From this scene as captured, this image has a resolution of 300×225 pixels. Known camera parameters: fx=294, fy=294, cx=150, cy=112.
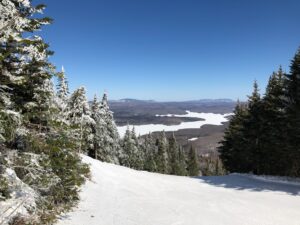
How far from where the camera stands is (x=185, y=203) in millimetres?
17031

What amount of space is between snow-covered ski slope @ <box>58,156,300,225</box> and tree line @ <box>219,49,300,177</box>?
530 cm

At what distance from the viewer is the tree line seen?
26625mm

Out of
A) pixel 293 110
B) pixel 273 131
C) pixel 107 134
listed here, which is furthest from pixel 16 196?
pixel 107 134

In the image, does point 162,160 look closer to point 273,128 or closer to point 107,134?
point 107,134

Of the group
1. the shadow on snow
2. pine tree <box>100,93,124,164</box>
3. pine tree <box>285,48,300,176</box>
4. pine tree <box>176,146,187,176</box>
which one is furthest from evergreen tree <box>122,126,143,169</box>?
pine tree <box>285,48,300,176</box>

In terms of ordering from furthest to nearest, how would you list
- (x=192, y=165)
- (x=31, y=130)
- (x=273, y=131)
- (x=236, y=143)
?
(x=192, y=165) → (x=236, y=143) → (x=273, y=131) → (x=31, y=130)

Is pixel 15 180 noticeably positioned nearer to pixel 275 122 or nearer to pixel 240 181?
pixel 240 181

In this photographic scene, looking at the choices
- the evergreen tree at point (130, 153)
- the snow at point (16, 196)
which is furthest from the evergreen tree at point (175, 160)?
the snow at point (16, 196)

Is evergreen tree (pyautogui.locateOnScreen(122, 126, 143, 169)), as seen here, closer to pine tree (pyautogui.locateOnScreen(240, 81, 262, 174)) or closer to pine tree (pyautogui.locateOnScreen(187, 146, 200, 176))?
pine tree (pyautogui.locateOnScreen(187, 146, 200, 176))

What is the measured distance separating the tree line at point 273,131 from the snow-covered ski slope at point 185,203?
5.30 metres

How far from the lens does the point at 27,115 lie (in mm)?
10664

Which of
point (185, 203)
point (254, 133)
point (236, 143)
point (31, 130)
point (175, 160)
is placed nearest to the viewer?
point (31, 130)

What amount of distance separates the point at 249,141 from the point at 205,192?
1443cm

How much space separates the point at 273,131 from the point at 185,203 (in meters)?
16.5
